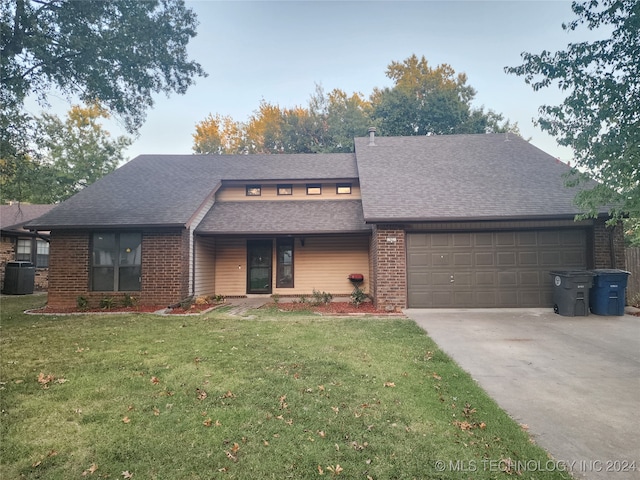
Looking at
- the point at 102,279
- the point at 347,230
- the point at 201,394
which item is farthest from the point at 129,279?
the point at 201,394

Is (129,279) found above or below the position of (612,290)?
above

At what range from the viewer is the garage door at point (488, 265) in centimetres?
958

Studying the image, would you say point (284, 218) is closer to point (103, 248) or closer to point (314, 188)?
point (314, 188)

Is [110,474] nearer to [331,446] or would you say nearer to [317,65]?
[331,446]

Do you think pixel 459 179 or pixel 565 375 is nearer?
pixel 565 375

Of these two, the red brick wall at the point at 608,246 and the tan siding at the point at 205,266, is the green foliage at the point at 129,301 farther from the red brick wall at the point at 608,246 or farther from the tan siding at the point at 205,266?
the red brick wall at the point at 608,246

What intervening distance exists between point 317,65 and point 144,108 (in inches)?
427

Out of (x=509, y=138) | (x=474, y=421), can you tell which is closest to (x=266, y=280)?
(x=474, y=421)

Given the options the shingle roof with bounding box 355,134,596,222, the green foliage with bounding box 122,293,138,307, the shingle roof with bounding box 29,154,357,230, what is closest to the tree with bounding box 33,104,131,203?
the shingle roof with bounding box 29,154,357,230

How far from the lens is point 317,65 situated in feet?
61.6

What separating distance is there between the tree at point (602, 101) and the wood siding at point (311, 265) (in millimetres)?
7975

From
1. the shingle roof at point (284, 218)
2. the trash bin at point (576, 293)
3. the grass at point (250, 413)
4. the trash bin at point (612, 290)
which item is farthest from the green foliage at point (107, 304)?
the trash bin at point (612, 290)

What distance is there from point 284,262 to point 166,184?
5.76 m

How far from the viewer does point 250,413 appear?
3320 mm
